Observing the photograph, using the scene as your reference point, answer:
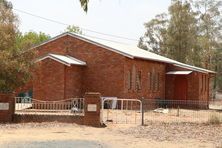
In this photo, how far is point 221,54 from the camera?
77.3m

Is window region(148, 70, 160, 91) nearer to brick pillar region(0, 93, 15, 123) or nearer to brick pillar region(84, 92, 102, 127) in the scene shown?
brick pillar region(84, 92, 102, 127)

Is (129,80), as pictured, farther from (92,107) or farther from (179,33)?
(179,33)

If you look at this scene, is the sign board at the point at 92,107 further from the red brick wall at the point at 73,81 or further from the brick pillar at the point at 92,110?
the red brick wall at the point at 73,81

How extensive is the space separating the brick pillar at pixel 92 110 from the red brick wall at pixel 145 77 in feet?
40.5

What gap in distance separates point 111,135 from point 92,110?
3.54 m

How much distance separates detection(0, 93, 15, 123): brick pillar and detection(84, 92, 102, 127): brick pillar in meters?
3.30

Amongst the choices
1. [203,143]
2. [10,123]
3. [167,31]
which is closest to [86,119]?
[10,123]

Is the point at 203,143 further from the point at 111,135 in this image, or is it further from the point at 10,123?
the point at 10,123

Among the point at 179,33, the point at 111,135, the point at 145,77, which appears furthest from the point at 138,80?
the point at 179,33

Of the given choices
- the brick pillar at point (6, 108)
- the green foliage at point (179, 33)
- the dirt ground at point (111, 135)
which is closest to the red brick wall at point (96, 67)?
the brick pillar at point (6, 108)

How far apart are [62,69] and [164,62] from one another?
38.3ft

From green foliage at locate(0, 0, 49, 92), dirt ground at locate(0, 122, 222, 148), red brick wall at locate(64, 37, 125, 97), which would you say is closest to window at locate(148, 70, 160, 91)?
red brick wall at locate(64, 37, 125, 97)

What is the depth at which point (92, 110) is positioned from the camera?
21.2 meters

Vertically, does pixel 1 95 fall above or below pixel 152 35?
below
